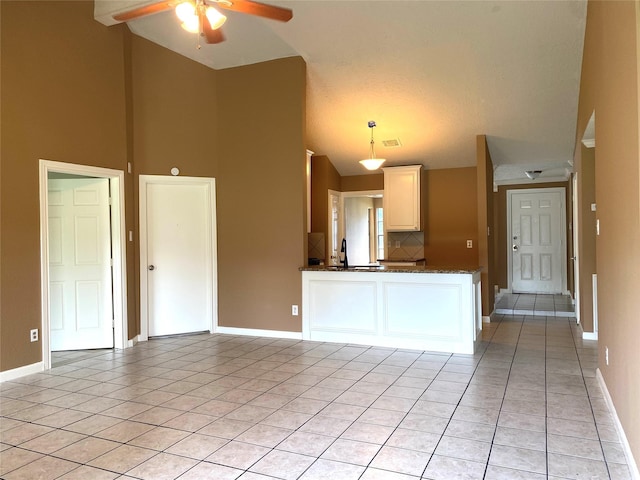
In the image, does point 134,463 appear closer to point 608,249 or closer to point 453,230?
point 608,249

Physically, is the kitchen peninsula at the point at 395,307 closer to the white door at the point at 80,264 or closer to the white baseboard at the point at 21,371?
the white door at the point at 80,264

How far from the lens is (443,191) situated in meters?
7.55

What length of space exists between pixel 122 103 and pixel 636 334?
508 cm

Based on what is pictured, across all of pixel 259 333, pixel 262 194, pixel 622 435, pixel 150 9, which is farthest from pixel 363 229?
pixel 622 435

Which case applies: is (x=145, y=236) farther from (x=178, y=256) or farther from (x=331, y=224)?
(x=331, y=224)

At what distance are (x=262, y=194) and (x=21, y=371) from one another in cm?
305

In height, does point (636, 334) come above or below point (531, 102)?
below

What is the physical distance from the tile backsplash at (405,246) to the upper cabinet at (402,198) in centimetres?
31

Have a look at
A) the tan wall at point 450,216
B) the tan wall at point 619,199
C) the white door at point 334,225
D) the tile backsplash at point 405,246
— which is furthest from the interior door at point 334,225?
the tan wall at point 619,199

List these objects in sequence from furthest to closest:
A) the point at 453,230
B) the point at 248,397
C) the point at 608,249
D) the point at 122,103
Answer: the point at 453,230, the point at 122,103, the point at 248,397, the point at 608,249

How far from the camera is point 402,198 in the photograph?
740 cm

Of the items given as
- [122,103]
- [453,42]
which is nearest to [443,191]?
[453,42]

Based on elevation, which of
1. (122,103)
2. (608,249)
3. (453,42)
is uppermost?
(453,42)

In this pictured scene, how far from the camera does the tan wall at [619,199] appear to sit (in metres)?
2.24
